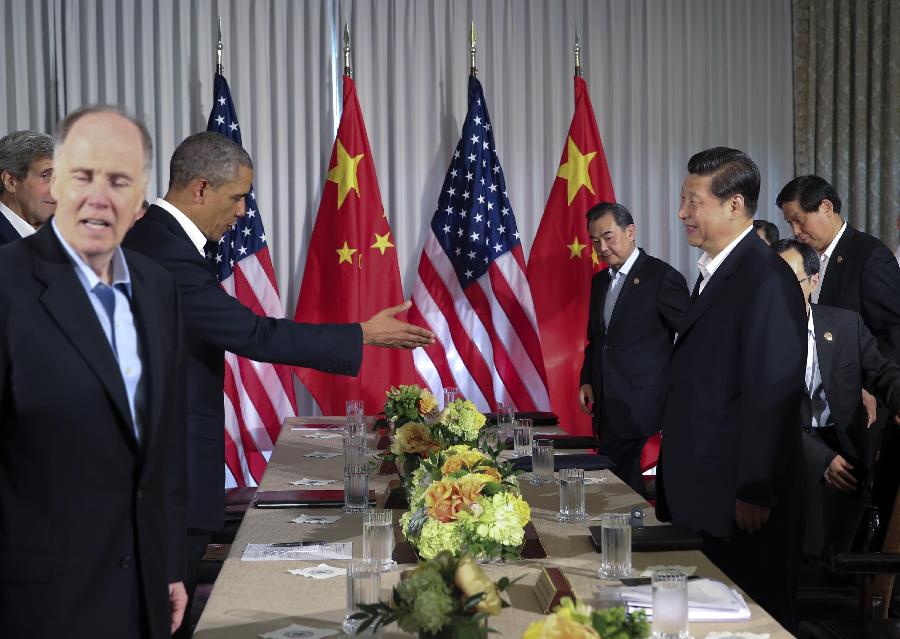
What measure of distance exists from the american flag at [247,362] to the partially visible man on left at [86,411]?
406 cm

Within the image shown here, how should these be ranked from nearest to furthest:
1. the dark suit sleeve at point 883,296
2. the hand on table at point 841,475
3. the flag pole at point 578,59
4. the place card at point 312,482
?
the place card at point 312,482 < the hand on table at point 841,475 < the dark suit sleeve at point 883,296 < the flag pole at point 578,59

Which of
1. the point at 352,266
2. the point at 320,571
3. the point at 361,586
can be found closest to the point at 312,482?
the point at 320,571

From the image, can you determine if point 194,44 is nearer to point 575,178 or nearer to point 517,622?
point 575,178

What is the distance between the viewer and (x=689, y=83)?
6664 millimetres

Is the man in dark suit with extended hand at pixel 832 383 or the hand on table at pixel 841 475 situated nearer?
the hand on table at pixel 841 475

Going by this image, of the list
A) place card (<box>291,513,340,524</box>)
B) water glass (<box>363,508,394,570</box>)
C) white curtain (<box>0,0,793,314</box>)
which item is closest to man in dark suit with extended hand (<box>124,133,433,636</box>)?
place card (<box>291,513,340,524</box>)

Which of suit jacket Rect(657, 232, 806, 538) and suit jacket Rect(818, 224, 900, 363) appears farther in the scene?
suit jacket Rect(818, 224, 900, 363)

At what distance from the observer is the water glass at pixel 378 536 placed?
218 centimetres

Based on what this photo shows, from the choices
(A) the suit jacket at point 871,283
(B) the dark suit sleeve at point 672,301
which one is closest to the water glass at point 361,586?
(B) the dark suit sleeve at point 672,301

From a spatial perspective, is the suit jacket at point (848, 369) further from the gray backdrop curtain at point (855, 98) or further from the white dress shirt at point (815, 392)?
the gray backdrop curtain at point (855, 98)

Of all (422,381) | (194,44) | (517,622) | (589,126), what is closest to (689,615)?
(517,622)

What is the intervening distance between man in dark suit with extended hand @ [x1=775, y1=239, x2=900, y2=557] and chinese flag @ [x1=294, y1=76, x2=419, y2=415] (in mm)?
2460

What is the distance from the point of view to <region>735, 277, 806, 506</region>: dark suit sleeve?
2818mm

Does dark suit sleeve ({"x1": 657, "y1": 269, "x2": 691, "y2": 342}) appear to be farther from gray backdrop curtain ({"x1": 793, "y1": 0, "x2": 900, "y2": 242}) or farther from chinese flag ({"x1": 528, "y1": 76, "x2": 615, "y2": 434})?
gray backdrop curtain ({"x1": 793, "y1": 0, "x2": 900, "y2": 242})
